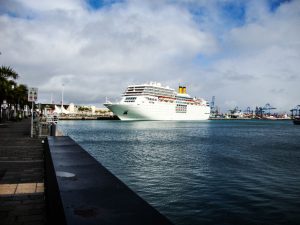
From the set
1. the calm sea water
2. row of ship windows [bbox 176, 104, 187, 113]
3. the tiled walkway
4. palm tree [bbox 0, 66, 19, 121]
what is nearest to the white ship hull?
row of ship windows [bbox 176, 104, 187, 113]

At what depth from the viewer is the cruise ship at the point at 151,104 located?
93875 mm

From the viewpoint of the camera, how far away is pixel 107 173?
5324mm

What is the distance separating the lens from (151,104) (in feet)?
321

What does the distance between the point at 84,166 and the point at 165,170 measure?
983cm

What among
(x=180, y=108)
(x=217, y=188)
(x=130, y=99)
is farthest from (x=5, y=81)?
(x=180, y=108)

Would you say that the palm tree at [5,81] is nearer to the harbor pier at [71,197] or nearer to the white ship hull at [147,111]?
the harbor pier at [71,197]

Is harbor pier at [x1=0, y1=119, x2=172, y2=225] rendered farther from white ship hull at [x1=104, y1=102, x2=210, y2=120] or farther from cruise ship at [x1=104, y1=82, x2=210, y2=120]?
cruise ship at [x1=104, y1=82, x2=210, y2=120]

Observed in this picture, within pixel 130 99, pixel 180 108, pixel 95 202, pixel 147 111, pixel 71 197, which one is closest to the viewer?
pixel 95 202

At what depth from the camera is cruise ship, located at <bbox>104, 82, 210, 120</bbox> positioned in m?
93.9

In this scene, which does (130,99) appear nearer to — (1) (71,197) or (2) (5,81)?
(2) (5,81)

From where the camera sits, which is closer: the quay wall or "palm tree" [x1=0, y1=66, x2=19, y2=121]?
the quay wall

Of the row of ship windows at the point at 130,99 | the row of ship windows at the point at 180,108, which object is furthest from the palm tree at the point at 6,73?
the row of ship windows at the point at 180,108

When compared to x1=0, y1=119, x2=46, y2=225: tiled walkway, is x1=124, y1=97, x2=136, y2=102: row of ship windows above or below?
above

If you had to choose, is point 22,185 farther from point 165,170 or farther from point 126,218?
point 165,170
